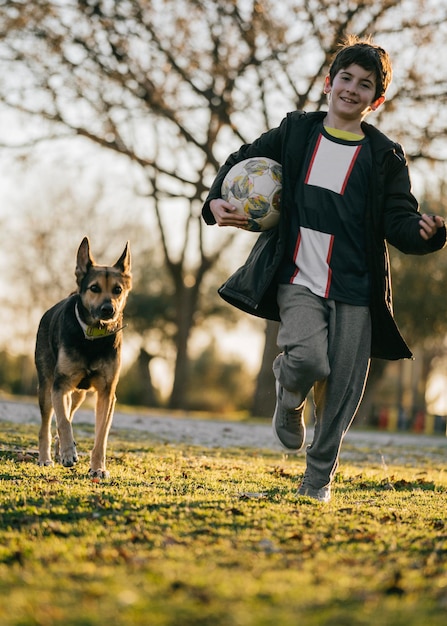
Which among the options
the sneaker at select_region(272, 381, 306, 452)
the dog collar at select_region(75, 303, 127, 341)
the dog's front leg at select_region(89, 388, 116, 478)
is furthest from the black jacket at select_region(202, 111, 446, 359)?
the dog's front leg at select_region(89, 388, 116, 478)

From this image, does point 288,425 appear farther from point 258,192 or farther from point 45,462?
point 45,462

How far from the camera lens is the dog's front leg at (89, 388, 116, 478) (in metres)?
7.07

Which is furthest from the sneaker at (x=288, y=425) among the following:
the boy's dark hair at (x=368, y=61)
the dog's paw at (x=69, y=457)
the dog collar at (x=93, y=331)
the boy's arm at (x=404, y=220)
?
the boy's dark hair at (x=368, y=61)

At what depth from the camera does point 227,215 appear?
6.34 meters

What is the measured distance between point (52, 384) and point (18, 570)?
13.1 feet

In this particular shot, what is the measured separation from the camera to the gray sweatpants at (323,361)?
19.4 ft

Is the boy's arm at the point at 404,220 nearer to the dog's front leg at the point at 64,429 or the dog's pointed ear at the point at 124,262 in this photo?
the dog's pointed ear at the point at 124,262

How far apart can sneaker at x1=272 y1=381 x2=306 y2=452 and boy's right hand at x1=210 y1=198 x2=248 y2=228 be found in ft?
3.58

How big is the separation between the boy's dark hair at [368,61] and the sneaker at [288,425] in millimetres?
2079

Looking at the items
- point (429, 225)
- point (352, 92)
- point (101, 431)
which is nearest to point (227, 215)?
point (352, 92)

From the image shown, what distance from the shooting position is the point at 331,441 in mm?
6148

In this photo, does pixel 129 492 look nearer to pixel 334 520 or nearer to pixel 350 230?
pixel 334 520

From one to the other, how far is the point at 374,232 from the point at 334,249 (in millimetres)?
280

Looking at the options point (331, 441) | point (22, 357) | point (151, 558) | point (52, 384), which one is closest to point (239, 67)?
point (52, 384)
